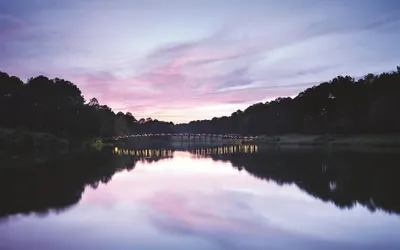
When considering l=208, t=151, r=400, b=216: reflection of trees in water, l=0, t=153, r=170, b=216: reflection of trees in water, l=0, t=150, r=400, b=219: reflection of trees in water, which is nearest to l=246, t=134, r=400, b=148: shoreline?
l=208, t=151, r=400, b=216: reflection of trees in water

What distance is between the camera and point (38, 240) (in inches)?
492

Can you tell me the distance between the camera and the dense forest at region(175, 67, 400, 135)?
3145 inches

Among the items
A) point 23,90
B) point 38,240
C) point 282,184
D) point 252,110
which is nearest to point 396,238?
point 38,240

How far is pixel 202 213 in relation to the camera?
16.7m

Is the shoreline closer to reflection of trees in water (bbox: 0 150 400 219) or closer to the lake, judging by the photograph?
reflection of trees in water (bbox: 0 150 400 219)

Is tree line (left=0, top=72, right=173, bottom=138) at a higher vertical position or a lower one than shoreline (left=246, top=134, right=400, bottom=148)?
higher

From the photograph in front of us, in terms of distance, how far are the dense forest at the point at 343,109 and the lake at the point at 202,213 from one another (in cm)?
5697

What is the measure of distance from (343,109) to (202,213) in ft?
298

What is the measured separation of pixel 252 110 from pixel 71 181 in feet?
495

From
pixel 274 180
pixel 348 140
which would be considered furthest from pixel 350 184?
pixel 348 140

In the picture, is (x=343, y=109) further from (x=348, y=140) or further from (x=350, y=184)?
(x=350, y=184)

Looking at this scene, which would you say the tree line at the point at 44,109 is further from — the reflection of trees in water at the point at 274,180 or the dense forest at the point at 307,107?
the reflection of trees in water at the point at 274,180

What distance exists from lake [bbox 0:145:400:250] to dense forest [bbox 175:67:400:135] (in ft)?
187

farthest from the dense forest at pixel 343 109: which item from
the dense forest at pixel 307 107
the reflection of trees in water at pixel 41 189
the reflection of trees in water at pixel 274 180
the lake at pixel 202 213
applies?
the reflection of trees in water at pixel 41 189
